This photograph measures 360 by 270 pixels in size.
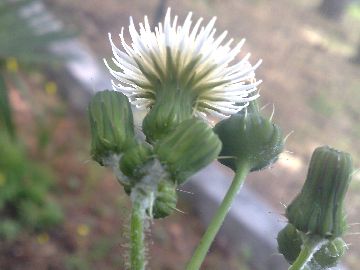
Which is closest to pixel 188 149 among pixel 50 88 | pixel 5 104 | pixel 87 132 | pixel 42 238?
pixel 5 104

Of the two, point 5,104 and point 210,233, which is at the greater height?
point 210,233

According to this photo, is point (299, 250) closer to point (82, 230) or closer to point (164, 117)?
point (164, 117)

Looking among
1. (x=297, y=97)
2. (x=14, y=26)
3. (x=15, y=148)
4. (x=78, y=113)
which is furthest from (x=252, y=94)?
(x=297, y=97)

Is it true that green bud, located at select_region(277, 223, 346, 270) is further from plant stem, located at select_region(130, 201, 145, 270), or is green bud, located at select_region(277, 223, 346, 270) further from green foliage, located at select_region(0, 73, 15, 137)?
green foliage, located at select_region(0, 73, 15, 137)

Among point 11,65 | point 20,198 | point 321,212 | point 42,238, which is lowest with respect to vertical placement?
point 42,238

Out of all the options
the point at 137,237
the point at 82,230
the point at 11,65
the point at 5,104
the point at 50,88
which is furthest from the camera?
the point at 50,88
